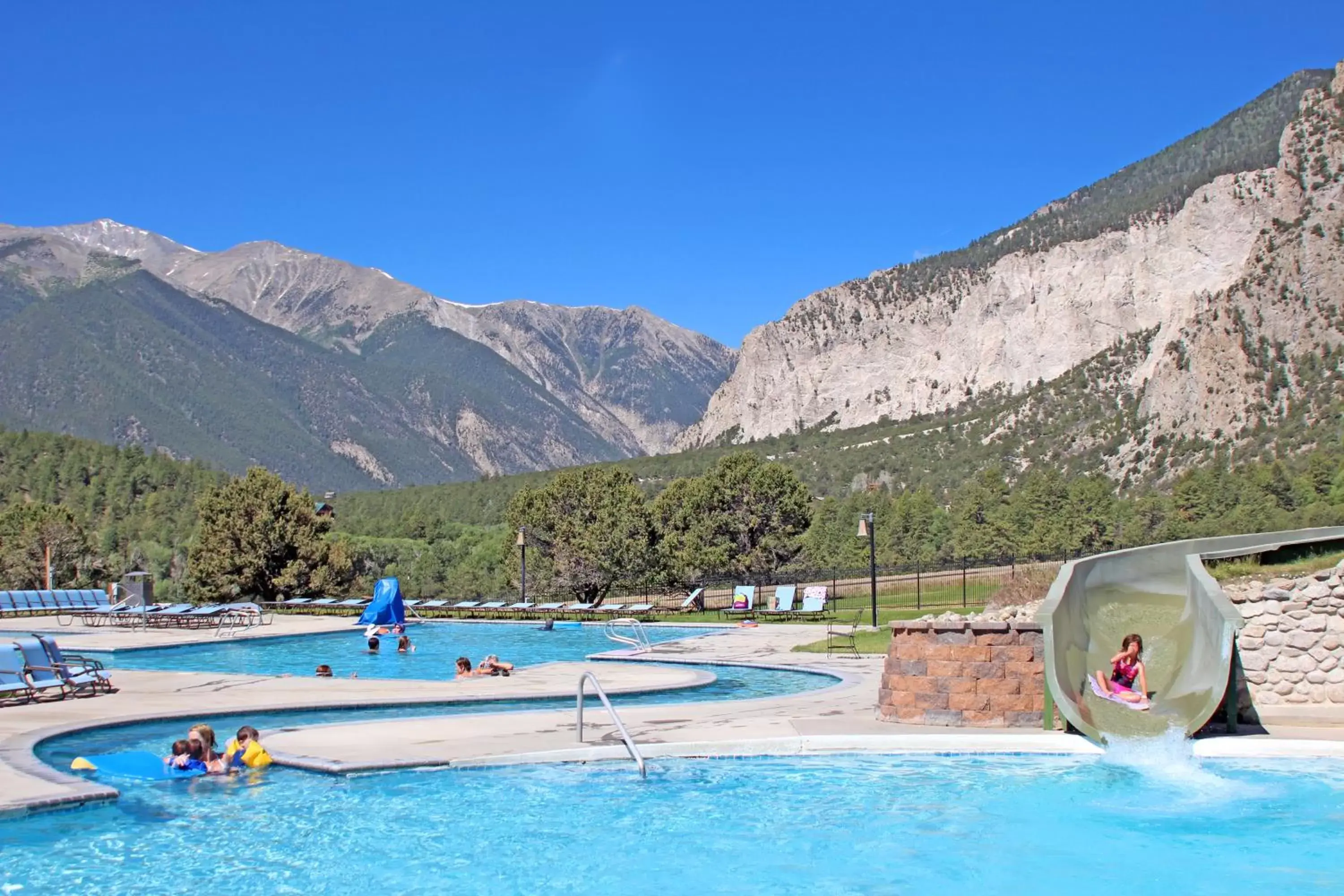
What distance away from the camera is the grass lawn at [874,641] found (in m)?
22.2

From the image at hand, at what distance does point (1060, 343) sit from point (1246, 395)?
53.8 metres

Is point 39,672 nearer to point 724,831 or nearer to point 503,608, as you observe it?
point 724,831

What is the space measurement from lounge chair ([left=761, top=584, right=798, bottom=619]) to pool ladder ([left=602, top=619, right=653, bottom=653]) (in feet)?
11.4

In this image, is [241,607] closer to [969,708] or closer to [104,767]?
[104,767]

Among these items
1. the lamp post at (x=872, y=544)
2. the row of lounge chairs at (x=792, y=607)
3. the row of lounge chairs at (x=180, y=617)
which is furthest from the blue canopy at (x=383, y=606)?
the lamp post at (x=872, y=544)

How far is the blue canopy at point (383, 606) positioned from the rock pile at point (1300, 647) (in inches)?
789

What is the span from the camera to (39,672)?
16.1m

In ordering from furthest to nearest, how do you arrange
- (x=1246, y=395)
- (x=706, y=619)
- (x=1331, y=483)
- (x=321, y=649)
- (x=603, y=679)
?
(x=1246, y=395), (x=1331, y=483), (x=706, y=619), (x=321, y=649), (x=603, y=679)

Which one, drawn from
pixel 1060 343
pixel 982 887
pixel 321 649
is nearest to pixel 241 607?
pixel 321 649

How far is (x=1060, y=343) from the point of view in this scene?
420 feet

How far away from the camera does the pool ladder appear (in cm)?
2519

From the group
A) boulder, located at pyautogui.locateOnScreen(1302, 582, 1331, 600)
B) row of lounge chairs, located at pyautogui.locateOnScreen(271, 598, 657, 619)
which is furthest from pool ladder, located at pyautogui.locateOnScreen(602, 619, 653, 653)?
boulder, located at pyautogui.locateOnScreen(1302, 582, 1331, 600)

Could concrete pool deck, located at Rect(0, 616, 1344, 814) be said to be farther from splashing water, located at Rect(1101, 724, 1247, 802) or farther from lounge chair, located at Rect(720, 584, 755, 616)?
lounge chair, located at Rect(720, 584, 755, 616)

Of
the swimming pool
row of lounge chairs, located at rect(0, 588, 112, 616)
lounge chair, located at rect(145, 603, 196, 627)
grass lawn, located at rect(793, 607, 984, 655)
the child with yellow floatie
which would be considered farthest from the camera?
row of lounge chairs, located at rect(0, 588, 112, 616)
